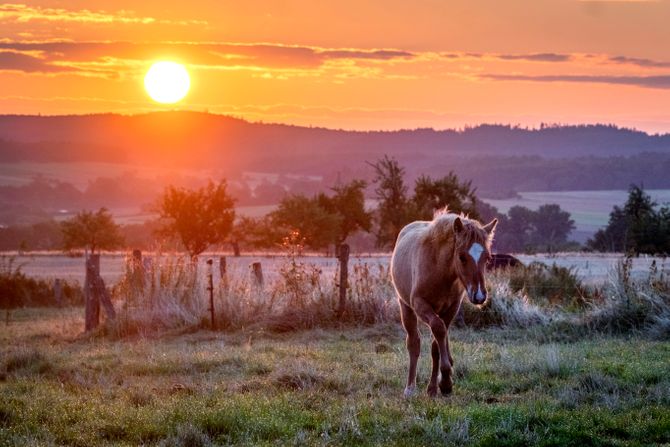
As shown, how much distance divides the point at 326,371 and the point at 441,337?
92.3 inches

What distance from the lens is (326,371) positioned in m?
12.6

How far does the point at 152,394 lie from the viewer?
35.8 ft

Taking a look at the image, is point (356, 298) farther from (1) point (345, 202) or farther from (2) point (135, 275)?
(1) point (345, 202)

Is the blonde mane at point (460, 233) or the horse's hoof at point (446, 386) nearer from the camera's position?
the blonde mane at point (460, 233)

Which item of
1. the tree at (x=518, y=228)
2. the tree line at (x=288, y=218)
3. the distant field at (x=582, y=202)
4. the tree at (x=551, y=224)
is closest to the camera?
the tree line at (x=288, y=218)

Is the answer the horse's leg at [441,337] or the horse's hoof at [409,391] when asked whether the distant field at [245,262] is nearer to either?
the horse's hoof at [409,391]

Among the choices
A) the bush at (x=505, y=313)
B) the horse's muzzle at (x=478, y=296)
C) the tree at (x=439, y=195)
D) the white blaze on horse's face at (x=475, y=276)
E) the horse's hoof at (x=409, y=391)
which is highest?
the tree at (x=439, y=195)

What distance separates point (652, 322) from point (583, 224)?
112m

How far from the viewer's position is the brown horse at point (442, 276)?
10.3 meters

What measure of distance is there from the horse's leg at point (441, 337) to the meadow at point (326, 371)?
0.67 ft

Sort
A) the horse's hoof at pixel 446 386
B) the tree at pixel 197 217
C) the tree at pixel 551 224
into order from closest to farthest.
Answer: the horse's hoof at pixel 446 386
the tree at pixel 197 217
the tree at pixel 551 224

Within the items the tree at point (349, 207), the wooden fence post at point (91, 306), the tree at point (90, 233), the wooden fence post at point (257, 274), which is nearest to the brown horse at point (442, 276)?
the wooden fence post at point (257, 274)

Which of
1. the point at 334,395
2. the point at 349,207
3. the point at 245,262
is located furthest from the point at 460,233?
the point at 349,207

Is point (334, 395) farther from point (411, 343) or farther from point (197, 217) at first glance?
point (197, 217)
